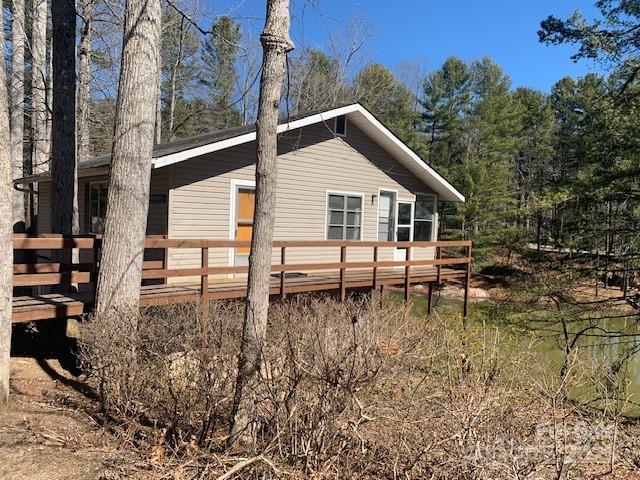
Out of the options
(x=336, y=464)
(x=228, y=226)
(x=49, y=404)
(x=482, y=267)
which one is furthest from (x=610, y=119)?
(x=482, y=267)

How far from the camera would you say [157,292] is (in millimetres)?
7730

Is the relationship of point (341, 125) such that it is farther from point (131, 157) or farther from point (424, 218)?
point (131, 157)

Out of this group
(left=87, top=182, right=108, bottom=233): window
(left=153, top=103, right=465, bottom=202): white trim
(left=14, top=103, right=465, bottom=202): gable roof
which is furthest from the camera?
(left=87, top=182, right=108, bottom=233): window

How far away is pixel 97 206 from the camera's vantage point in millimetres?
12492

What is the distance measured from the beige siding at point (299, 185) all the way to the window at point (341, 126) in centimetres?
18

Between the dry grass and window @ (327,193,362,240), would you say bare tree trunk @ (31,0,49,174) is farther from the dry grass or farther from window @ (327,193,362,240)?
the dry grass

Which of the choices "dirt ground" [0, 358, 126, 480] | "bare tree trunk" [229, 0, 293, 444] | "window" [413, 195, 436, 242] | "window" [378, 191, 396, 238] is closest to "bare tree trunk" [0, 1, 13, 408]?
"dirt ground" [0, 358, 126, 480]

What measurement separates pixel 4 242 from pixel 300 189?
7809 millimetres

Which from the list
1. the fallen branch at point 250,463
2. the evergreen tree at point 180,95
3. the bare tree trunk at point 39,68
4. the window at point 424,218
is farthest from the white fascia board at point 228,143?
the evergreen tree at point 180,95

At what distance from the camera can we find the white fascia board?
351 inches

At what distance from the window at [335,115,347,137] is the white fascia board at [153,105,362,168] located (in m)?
0.49

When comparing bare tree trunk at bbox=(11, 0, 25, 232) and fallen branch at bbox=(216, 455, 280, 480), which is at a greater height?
bare tree trunk at bbox=(11, 0, 25, 232)

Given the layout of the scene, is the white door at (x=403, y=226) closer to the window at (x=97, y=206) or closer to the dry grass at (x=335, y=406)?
the window at (x=97, y=206)

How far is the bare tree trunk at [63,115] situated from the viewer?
7961mm
